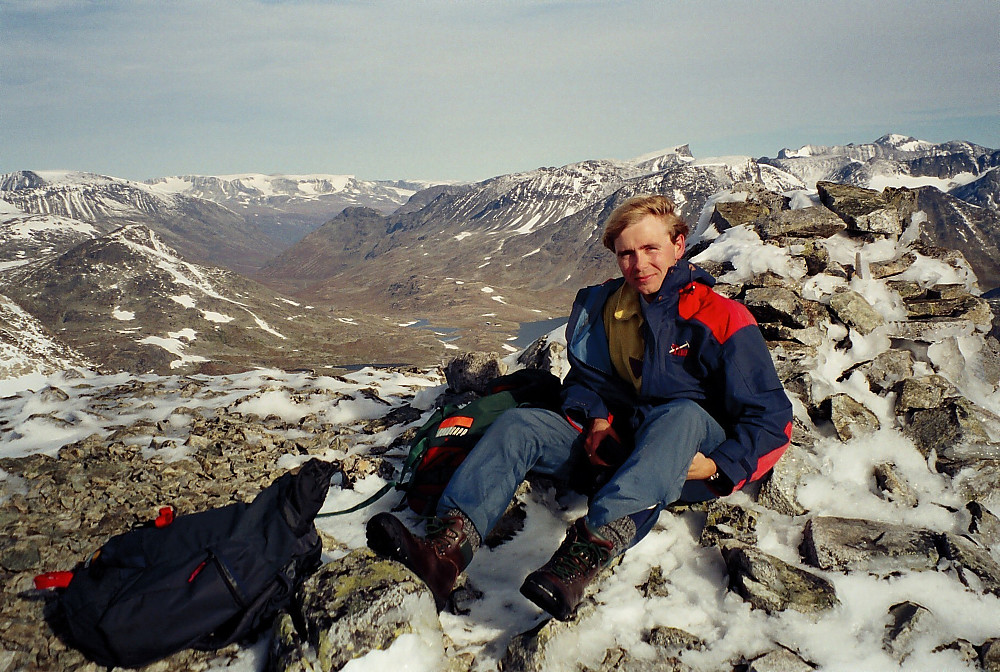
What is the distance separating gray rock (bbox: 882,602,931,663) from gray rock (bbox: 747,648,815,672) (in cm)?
61

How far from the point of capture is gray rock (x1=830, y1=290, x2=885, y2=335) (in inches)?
323

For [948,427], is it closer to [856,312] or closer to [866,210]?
[856,312]

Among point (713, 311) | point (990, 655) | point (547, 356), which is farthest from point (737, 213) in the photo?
point (990, 655)

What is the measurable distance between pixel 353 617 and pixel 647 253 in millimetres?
3619

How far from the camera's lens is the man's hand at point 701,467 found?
438 centimetres

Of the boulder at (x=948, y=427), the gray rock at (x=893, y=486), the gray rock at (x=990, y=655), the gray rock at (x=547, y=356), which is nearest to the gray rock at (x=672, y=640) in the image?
the gray rock at (x=990, y=655)

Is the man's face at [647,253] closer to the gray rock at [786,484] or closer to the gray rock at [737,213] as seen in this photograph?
the gray rock at [786,484]

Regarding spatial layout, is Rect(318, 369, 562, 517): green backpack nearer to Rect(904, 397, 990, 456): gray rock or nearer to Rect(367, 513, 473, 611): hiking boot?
Rect(367, 513, 473, 611): hiking boot

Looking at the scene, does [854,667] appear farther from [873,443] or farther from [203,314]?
[203,314]

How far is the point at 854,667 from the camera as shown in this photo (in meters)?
3.45

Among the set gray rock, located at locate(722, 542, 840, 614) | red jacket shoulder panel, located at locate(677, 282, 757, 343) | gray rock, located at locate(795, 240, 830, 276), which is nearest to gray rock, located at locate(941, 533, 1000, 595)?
gray rock, located at locate(722, 542, 840, 614)

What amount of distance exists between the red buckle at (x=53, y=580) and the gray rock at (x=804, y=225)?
36.8 ft

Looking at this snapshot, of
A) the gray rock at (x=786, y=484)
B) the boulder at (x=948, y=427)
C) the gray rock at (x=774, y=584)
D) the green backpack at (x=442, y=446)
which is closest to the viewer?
the gray rock at (x=774, y=584)

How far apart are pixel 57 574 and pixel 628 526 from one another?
13.8 feet
